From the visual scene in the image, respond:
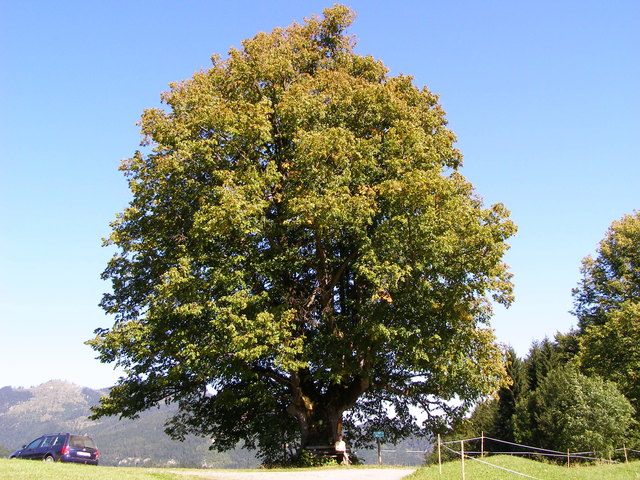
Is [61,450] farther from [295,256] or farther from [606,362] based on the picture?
[606,362]

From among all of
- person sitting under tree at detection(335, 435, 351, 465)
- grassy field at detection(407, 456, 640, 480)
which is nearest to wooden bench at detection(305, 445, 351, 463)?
person sitting under tree at detection(335, 435, 351, 465)

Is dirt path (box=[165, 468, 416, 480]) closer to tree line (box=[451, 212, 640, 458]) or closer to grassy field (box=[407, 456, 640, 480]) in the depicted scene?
grassy field (box=[407, 456, 640, 480])

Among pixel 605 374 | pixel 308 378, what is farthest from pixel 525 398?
pixel 308 378

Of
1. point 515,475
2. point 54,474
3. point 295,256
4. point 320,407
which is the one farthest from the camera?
point 320,407

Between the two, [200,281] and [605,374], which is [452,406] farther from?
[605,374]

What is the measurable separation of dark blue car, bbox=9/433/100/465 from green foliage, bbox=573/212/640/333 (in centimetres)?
3142

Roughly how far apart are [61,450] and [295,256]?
40.5 feet

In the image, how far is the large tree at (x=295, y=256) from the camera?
17.8 m

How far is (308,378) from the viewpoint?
70.0 feet

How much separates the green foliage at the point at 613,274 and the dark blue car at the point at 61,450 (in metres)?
31.4

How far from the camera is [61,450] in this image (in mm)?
20375

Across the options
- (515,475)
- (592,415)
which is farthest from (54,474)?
(592,415)

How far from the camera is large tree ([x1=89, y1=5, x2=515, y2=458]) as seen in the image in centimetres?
1781

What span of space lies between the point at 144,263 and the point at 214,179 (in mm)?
4682
